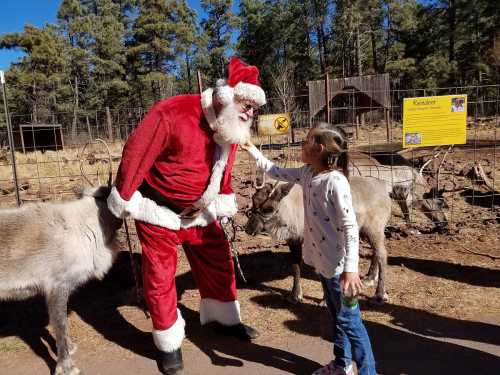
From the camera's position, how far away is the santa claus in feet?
9.68

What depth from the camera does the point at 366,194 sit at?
436 centimetres

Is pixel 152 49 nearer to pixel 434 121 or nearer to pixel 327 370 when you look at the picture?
pixel 434 121

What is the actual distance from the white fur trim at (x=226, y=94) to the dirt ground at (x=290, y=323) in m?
2.07

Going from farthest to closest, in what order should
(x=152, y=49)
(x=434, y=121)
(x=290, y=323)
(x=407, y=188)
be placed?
1. (x=152, y=49)
2. (x=407, y=188)
3. (x=434, y=121)
4. (x=290, y=323)

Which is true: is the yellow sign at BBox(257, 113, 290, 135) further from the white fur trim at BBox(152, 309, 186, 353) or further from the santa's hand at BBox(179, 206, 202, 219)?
Result: the white fur trim at BBox(152, 309, 186, 353)

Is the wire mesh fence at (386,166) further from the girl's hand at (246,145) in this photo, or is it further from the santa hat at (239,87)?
the santa hat at (239,87)

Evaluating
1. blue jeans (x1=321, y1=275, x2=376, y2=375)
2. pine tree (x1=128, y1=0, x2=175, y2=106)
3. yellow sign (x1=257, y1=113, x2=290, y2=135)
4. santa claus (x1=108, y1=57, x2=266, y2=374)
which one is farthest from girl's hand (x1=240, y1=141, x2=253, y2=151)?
pine tree (x1=128, y1=0, x2=175, y2=106)

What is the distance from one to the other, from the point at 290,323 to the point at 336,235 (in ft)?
5.27

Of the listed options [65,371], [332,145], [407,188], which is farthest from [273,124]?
[65,371]

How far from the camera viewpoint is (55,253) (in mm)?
3193

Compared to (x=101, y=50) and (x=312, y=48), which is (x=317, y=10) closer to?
(x=312, y=48)

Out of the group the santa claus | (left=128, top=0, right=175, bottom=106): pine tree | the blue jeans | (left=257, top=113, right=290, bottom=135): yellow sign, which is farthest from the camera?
(left=128, top=0, right=175, bottom=106): pine tree

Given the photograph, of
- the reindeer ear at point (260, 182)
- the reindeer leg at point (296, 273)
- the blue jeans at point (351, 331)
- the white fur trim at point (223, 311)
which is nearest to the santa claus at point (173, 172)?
the white fur trim at point (223, 311)

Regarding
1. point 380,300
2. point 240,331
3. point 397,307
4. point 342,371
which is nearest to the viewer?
point 342,371
